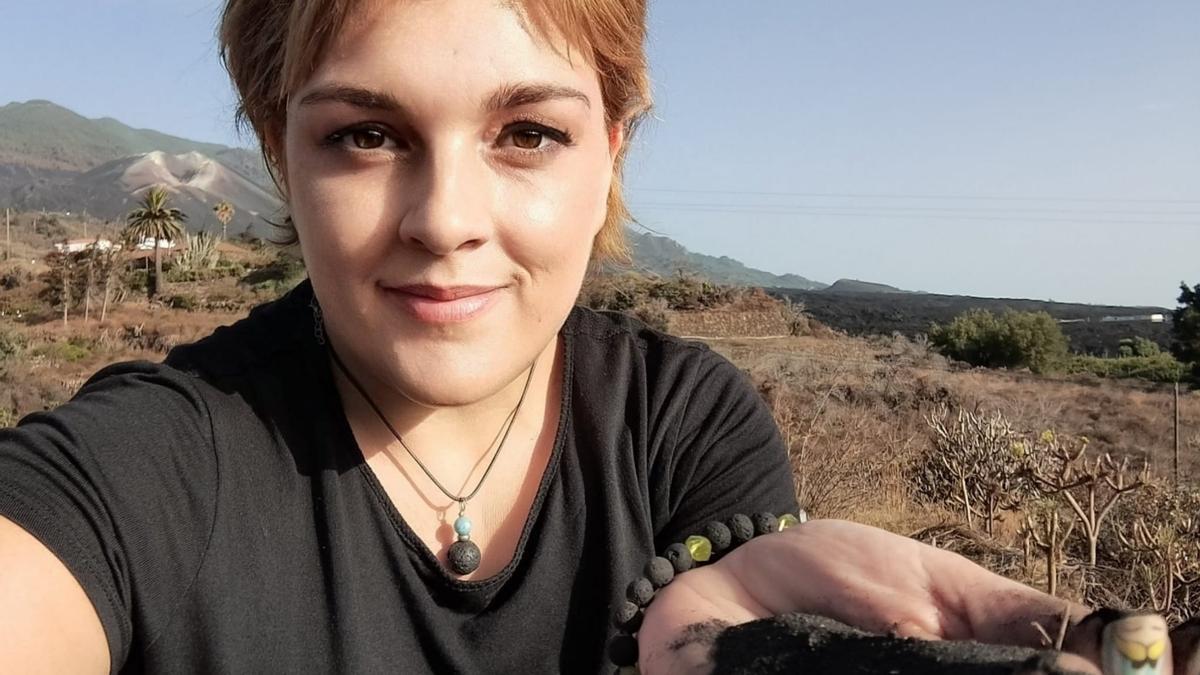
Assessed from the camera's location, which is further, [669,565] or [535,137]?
[535,137]

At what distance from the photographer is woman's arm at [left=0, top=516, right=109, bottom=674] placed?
962 millimetres

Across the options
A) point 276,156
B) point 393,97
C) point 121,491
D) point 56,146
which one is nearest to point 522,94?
point 393,97

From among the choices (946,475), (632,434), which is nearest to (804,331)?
(946,475)

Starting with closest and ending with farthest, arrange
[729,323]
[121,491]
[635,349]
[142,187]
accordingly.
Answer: [121,491], [635,349], [729,323], [142,187]

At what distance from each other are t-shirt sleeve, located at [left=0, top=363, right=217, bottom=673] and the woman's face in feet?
0.93

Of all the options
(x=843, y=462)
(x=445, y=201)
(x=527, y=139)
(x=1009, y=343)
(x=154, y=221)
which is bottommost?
(x=843, y=462)

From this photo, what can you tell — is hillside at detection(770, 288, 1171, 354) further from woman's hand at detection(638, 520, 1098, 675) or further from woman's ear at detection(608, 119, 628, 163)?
woman's hand at detection(638, 520, 1098, 675)

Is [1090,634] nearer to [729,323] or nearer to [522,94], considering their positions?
[522,94]

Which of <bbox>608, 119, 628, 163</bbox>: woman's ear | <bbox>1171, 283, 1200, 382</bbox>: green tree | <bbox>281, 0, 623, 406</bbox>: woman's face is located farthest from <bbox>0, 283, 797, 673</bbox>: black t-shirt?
<bbox>1171, 283, 1200, 382</bbox>: green tree

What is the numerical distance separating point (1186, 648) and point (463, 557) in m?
0.99

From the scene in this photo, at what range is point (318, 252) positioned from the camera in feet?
4.31

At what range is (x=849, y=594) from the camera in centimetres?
96

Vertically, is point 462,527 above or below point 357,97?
below

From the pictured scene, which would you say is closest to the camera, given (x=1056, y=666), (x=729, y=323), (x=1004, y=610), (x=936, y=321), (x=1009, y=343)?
(x=1056, y=666)
